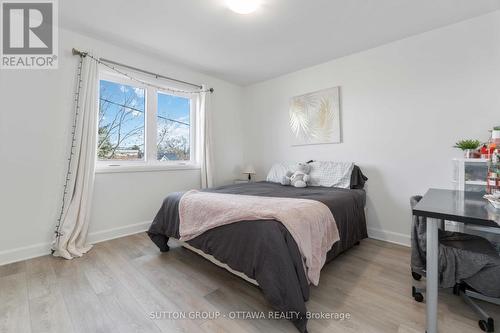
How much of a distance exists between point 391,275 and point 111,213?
10.3 feet

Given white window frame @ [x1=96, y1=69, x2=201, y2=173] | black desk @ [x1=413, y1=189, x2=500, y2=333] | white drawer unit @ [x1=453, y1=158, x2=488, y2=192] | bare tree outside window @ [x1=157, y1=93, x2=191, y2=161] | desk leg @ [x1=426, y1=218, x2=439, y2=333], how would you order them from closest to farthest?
black desk @ [x1=413, y1=189, x2=500, y2=333] → desk leg @ [x1=426, y1=218, x2=439, y2=333] → white drawer unit @ [x1=453, y1=158, x2=488, y2=192] → white window frame @ [x1=96, y1=69, x2=201, y2=173] → bare tree outside window @ [x1=157, y1=93, x2=191, y2=161]

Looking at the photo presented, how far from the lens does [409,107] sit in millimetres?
2561

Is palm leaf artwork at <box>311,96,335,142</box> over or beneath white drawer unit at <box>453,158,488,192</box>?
over

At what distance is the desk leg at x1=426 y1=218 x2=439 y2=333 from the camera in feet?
3.91

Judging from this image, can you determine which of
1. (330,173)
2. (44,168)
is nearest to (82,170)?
(44,168)

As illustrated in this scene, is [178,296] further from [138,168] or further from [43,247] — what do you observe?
[138,168]

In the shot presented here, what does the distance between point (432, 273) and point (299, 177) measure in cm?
183

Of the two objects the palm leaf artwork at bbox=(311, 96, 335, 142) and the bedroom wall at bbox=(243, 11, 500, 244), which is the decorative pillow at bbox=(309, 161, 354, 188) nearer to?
the bedroom wall at bbox=(243, 11, 500, 244)

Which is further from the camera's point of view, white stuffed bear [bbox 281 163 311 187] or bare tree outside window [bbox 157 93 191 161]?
bare tree outside window [bbox 157 93 191 161]

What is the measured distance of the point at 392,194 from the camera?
271cm

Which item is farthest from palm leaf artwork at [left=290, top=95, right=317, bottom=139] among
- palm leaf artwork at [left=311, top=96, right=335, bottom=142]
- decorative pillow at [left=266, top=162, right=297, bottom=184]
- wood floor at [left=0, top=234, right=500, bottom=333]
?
wood floor at [left=0, top=234, right=500, bottom=333]

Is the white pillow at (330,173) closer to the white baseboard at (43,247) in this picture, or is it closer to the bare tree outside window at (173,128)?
the bare tree outside window at (173,128)

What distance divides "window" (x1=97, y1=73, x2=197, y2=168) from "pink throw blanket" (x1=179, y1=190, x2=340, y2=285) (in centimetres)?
144

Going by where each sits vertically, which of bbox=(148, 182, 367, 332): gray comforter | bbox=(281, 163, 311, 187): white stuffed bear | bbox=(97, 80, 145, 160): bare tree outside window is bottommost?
bbox=(148, 182, 367, 332): gray comforter
